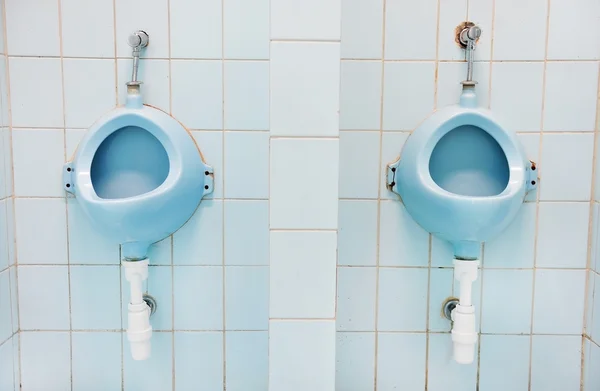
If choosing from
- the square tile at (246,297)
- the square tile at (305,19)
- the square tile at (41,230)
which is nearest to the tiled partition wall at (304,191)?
the square tile at (305,19)

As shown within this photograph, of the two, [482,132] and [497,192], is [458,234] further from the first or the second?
[482,132]

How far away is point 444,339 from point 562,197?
20.8 inches

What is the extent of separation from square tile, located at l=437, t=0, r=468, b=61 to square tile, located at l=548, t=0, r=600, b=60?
0.19 meters

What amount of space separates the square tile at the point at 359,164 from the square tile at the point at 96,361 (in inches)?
31.2

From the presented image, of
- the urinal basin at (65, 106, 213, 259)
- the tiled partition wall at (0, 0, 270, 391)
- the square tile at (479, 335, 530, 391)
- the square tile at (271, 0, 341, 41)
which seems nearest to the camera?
the square tile at (271, 0, 341, 41)

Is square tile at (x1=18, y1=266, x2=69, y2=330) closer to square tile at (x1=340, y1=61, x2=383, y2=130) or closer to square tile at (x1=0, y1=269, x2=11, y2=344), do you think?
square tile at (x1=0, y1=269, x2=11, y2=344)

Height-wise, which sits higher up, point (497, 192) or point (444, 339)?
point (497, 192)

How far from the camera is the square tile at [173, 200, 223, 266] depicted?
5.05 feet

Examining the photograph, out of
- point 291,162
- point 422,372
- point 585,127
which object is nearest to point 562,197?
point 585,127

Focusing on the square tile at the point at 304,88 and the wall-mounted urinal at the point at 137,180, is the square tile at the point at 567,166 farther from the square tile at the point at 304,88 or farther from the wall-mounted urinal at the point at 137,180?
the wall-mounted urinal at the point at 137,180

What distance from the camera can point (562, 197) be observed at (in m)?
1.55

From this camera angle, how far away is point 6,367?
151 centimetres

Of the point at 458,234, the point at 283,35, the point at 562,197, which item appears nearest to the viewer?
the point at 283,35

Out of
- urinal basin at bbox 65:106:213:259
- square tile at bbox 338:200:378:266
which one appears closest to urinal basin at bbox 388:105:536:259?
square tile at bbox 338:200:378:266
